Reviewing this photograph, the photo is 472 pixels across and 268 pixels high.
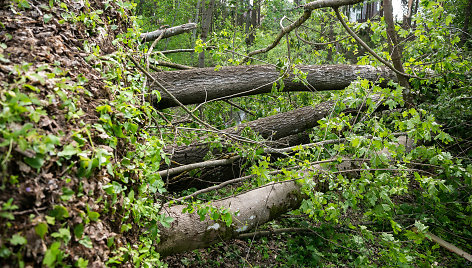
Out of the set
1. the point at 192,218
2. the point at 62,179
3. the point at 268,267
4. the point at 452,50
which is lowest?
the point at 268,267

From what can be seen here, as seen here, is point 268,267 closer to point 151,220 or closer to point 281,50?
point 151,220

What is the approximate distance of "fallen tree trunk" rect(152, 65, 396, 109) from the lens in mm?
4289

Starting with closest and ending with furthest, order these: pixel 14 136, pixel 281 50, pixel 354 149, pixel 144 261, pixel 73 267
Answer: pixel 14 136
pixel 73 267
pixel 144 261
pixel 354 149
pixel 281 50

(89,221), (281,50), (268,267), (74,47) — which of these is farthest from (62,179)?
(281,50)

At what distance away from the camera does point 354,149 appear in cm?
322

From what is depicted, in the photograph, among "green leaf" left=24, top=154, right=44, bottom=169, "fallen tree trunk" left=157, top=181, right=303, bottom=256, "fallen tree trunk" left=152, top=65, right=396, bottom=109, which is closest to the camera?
"green leaf" left=24, top=154, right=44, bottom=169

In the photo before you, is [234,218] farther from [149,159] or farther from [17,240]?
[17,240]

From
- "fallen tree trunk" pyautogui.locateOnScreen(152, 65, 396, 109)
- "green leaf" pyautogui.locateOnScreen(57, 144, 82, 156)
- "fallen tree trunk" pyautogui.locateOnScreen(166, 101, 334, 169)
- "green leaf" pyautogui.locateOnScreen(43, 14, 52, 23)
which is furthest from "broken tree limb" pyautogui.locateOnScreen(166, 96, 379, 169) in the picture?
"green leaf" pyautogui.locateOnScreen(57, 144, 82, 156)

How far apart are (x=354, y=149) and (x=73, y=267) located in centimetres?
262

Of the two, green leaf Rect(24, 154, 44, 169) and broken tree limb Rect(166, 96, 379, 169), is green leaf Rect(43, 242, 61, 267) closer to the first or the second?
green leaf Rect(24, 154, 44, 169)

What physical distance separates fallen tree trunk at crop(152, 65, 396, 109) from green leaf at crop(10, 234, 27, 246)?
9.37 feet

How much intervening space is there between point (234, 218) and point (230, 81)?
218cm

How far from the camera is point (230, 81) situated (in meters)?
4.61

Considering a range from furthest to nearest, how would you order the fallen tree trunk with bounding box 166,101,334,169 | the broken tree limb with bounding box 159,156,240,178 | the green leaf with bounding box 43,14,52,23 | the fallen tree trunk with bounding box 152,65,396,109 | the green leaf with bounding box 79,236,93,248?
the fallen tree trunk with bounding box 166,101,334,169 < the fallen tree trunk with bounding box 152,65,396,109 < the broken tree limb with bounding box 159,156,240,178 < the green leaf with bounding box 43,14,52,23 < the green leaf with bounding box 79,236,93,248
